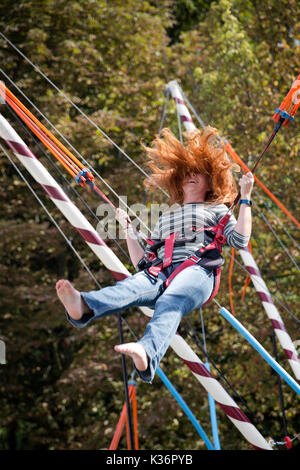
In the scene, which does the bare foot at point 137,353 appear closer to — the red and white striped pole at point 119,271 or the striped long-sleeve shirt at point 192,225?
the striped long-sleeve shirt at point 192,225

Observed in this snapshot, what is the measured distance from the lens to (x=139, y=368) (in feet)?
6.95

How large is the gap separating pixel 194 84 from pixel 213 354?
161 inches

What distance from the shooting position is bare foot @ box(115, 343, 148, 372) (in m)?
2.03

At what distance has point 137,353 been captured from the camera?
2.07 m

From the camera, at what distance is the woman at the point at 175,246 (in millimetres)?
2236

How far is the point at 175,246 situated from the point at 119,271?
1.18ft

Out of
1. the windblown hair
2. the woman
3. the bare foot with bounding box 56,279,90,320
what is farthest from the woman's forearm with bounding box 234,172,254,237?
the bare foot with bounding box 56,279,90,320

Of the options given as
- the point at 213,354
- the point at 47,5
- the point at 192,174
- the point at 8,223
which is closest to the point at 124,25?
the point at 47,5

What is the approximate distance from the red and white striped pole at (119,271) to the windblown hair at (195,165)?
0.46 metres

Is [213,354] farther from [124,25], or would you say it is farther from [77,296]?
[77,296]

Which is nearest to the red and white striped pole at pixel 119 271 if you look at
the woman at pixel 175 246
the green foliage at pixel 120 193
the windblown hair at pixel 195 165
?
the woman at pixel 175 246

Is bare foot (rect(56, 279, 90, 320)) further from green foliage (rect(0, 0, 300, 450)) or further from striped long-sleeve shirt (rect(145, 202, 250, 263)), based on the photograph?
green foliage (rect(0, 0, 300, 450))

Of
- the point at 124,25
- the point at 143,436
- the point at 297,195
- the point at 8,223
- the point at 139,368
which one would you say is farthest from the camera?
the point at 124,25

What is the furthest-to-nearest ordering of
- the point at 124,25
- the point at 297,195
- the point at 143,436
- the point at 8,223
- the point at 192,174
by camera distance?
1. the point at 124,25
2. the point at 8,223
3. the point at 143,436
4. the point at 297,195
5. the point at 192,174
